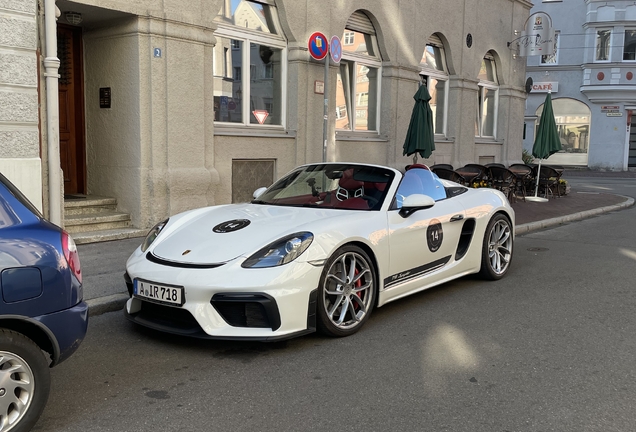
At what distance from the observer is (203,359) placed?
4359 mm

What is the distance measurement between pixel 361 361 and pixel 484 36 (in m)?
16.5

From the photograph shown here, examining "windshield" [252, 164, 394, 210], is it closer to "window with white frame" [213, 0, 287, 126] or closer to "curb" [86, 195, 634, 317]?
"curb" [86, 195, 634, 317]

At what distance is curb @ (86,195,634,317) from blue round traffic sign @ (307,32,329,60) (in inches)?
180

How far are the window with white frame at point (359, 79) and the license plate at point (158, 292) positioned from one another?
9788mm

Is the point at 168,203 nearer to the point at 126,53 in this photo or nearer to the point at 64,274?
the point at 126,53

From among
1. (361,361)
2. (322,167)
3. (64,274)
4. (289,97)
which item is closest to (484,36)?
(289,97)

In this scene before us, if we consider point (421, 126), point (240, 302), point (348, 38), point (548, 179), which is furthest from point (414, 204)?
point (548, 179)

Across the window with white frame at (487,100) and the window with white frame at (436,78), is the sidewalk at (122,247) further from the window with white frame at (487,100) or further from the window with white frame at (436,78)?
the window with white frame at (487,100)

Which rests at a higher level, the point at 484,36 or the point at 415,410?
the point at 484,36

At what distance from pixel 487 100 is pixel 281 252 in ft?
57.5

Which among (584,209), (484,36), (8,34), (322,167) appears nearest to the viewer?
(322,167)

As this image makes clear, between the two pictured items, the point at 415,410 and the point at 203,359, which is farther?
the point at 203,359

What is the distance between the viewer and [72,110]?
9836 mm

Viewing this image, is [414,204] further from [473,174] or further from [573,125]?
[573,125]
